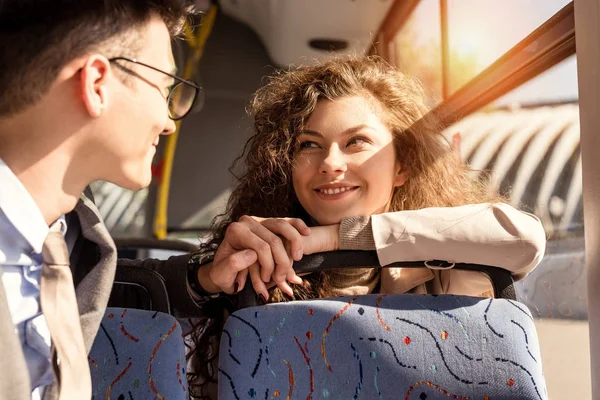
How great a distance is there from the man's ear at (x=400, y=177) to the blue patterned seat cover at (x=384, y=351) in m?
0.53

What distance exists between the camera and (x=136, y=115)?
1.12m

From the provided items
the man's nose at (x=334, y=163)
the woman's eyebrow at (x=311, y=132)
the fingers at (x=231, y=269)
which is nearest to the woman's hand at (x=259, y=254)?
the fingers at (x=231, y=269)

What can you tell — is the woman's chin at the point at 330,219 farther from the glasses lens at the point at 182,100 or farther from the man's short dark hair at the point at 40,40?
the man's short dark hair at the point at 40,40

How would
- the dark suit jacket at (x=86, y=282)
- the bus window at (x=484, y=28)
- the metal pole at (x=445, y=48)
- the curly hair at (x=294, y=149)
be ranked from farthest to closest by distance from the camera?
the metal pole at (x=445, y=48), the bus window at (x=484, y=28), the curly hair at (x=294, y=149), the dark suit jacket at (x=86, y=282)

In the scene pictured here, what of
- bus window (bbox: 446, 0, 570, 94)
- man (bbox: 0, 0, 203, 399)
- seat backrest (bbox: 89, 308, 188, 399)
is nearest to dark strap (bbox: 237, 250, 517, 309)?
seat backrest (bbox: 89, 308, 188, 399)

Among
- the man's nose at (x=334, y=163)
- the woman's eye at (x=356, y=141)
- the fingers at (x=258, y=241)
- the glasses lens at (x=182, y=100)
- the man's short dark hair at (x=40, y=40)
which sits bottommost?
the fingers at (x=258, y=241)

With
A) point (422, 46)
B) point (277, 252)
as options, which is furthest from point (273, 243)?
point (422, 46)

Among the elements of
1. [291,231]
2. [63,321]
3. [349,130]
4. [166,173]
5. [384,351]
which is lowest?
[384,351]

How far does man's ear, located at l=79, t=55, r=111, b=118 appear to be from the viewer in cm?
107

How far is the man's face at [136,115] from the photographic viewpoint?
1.10 meters

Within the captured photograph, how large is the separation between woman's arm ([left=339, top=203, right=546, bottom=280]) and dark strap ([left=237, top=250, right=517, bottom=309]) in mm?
13

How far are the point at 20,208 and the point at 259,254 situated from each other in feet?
1.46

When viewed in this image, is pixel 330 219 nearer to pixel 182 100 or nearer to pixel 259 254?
pixel 259 254

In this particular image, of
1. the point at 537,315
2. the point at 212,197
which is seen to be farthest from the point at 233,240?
the point at 212,197
